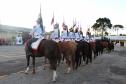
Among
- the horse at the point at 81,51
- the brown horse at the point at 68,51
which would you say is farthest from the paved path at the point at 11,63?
the horse at the point at 81,51

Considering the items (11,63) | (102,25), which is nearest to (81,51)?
(11,63)

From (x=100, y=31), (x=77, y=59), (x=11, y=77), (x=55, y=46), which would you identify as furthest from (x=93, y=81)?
(x=100, y=31)

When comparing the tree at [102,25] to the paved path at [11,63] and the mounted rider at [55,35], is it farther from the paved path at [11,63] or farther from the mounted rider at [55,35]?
the mounted rider at [55,35]

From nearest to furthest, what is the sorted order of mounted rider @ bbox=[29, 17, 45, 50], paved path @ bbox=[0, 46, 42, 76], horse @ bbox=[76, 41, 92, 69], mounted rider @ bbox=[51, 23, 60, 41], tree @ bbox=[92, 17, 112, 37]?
mounted rider @ bbox=[29, 17, 45, 50] < paved path @ bbox=[0, 46, 42, 76] < horse @ bbox=[76, 41, 92, 69] < mounted rider @ bbox=[51, 23, 60, 41] < tree @ bbox=[92, 17, 112, 37]

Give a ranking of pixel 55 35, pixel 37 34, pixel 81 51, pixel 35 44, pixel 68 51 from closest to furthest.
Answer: pixel 35 44, pixel 37 34, pixel 68 51, pixel 55 35, pixel 81 51

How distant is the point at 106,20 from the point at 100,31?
653 centimetres

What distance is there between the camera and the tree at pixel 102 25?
163663 mm

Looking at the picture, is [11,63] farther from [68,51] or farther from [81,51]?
[68,51]

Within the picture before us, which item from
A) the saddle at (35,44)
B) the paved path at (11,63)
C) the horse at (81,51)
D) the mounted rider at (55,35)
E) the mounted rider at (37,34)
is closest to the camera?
the saddle at (35,44)

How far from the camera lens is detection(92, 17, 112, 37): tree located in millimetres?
163663

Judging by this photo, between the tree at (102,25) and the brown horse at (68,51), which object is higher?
the tree at (102,25)

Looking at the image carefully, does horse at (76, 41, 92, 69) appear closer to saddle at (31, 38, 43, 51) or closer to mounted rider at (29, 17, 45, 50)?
mounted rider at (29, 17, 45, 50)

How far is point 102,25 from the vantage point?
163 metres

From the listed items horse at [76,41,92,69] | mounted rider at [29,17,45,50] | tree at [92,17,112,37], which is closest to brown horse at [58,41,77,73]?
horse at [76,41,92,69]
